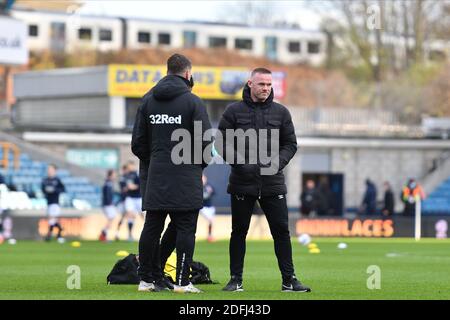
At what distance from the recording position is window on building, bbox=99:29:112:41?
311 ft

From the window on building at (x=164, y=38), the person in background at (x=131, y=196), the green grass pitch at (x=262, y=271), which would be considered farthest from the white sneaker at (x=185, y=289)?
the window on building at (x=164, y=38)

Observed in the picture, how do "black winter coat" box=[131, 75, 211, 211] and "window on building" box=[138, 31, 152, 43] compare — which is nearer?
"black winter coat" box=[131, 75, 211, 211]

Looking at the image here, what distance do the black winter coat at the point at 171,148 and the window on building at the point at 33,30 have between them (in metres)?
79.6

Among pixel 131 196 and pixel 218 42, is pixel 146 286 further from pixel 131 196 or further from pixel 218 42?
pixel 218 42

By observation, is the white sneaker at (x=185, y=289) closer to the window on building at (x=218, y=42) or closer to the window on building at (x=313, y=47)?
the window on building at (x=218, y=42)

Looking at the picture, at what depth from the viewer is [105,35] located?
3748 inches

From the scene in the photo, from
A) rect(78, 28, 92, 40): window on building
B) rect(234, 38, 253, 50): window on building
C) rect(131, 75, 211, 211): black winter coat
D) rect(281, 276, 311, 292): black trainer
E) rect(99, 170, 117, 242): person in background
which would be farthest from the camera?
rect(234, 38, 253, 50): window on building

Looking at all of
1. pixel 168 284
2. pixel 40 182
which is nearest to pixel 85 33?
pixel 40 182

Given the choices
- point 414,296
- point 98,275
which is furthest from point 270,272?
→ point 414,296

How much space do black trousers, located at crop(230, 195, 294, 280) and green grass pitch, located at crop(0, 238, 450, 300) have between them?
1.05 ft

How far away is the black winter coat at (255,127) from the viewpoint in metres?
14.8

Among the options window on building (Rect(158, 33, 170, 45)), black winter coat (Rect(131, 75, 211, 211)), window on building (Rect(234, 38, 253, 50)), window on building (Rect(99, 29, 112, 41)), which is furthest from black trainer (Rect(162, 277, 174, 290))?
window on building (Rect(234, 38, 253, 50))

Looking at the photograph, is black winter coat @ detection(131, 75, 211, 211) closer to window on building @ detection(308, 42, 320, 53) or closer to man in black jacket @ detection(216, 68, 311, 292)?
man in black jacket @ detection(216, 68, 311, 292)

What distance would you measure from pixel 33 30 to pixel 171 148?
263ft
